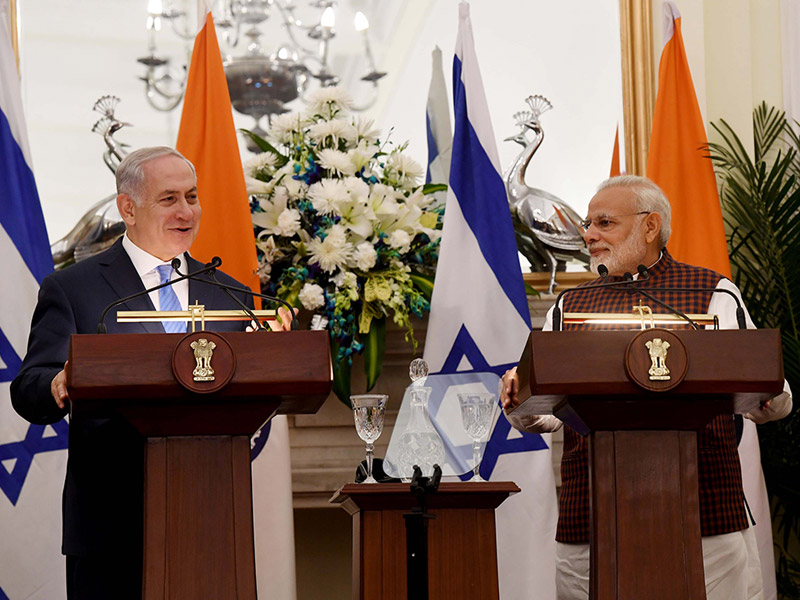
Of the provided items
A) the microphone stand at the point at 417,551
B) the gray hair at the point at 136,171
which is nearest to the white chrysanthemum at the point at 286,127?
the gray hair at the point at 136,171

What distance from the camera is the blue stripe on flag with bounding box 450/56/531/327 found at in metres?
3.73

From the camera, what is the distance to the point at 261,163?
12.9 ft

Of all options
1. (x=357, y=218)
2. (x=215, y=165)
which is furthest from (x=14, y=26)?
(x=357, y=218)

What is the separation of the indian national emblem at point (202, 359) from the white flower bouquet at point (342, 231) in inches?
63.8

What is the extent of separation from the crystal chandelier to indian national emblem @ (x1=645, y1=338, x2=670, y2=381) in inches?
114

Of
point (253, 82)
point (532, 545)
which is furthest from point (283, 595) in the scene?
point (253, 82)

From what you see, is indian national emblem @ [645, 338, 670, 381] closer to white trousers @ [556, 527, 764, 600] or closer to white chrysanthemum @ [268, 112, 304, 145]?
white trousers @ [556, 527, 764, 600]

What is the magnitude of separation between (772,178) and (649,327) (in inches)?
85.7

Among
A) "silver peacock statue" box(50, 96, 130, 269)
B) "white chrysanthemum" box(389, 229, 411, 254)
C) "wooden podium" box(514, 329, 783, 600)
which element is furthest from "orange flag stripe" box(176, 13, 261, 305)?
"wooden podium" box(514, 329, 783, 600)

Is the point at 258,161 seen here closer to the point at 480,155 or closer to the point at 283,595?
the point at 480,155

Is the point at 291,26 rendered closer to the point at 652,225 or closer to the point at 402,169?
the point at 402,169

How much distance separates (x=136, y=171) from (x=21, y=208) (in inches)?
37.6

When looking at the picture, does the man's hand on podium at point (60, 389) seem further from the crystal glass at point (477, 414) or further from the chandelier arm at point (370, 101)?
the chandelier arm at point (370, 101)

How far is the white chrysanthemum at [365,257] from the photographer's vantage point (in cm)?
362
